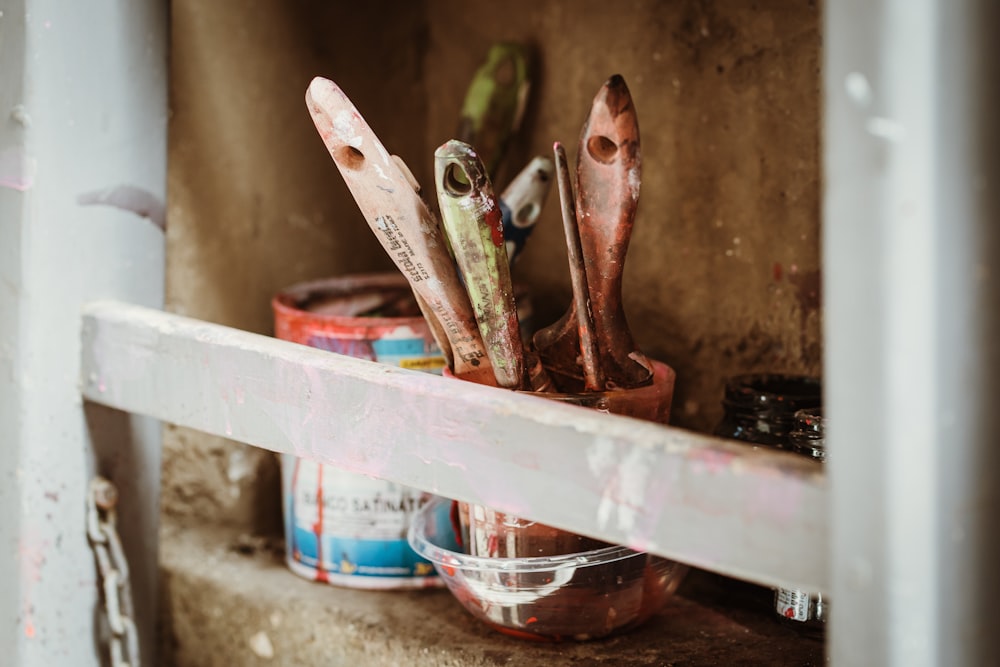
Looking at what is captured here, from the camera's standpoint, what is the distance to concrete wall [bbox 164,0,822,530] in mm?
1029

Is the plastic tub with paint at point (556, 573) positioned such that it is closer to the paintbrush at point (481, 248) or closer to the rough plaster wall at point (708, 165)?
the paintbrush at point (481, 248)

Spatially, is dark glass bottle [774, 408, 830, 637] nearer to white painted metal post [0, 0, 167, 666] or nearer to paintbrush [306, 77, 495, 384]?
paintbrush [306, 77, 495, 384]

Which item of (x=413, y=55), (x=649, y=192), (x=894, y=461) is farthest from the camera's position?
(x=413, y=55)

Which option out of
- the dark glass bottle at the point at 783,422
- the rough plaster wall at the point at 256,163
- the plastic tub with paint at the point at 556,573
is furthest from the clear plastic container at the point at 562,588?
the rough plaster wall at the point at 256,163

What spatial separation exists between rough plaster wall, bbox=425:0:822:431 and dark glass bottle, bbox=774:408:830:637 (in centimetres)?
17

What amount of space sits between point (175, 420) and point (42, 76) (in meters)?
0.33

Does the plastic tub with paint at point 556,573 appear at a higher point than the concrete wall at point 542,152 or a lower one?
lower

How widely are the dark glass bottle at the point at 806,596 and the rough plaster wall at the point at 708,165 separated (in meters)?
0.17

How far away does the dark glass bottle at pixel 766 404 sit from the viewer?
932 millimetres

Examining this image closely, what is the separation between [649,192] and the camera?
3.69 feet

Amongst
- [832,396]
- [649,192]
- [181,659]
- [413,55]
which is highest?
[413,55]

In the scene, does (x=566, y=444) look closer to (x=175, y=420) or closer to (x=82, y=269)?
(x=175, y=420)

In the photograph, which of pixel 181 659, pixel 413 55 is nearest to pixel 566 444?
pixel 181 659

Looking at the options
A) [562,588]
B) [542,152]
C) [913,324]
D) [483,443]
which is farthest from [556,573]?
[542,152]
